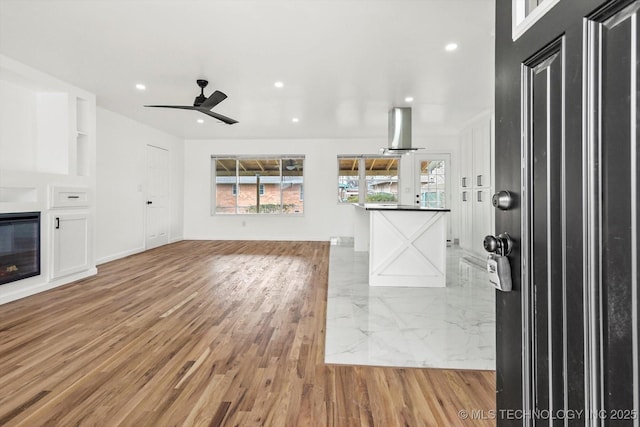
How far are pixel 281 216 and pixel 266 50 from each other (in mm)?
Result: 5177

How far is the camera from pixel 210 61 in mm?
3557

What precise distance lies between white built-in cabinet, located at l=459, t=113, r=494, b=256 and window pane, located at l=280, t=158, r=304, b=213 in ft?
12.1

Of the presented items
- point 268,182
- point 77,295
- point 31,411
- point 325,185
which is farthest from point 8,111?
point 325,185

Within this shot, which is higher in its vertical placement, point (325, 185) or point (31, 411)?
point (325, 185)

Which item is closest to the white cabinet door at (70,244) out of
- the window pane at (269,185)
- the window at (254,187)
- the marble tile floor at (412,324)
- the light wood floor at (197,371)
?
the light wood floor at (197,371)

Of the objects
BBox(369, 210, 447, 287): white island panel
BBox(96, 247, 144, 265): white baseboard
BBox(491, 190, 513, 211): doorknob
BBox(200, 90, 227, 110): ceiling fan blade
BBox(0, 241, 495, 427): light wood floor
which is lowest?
BBox(0, 241, 495, 427): light wood floor

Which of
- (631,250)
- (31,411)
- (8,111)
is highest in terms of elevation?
(8,111)

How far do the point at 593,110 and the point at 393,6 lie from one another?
2.43 m

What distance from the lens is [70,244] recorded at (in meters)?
4.09

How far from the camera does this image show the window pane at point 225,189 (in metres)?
8.34

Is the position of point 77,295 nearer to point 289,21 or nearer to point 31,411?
point 31,411

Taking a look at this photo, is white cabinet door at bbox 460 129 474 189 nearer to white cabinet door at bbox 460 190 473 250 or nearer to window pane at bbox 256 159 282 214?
white cabinet door at bbox 460 190 473 250

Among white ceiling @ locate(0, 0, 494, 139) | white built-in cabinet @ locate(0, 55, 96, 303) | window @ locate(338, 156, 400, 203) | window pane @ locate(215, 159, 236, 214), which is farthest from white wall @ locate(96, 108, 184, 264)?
window @ locate(338, 156, 400, 203)

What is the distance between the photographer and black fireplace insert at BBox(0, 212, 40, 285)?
330 centimetres
